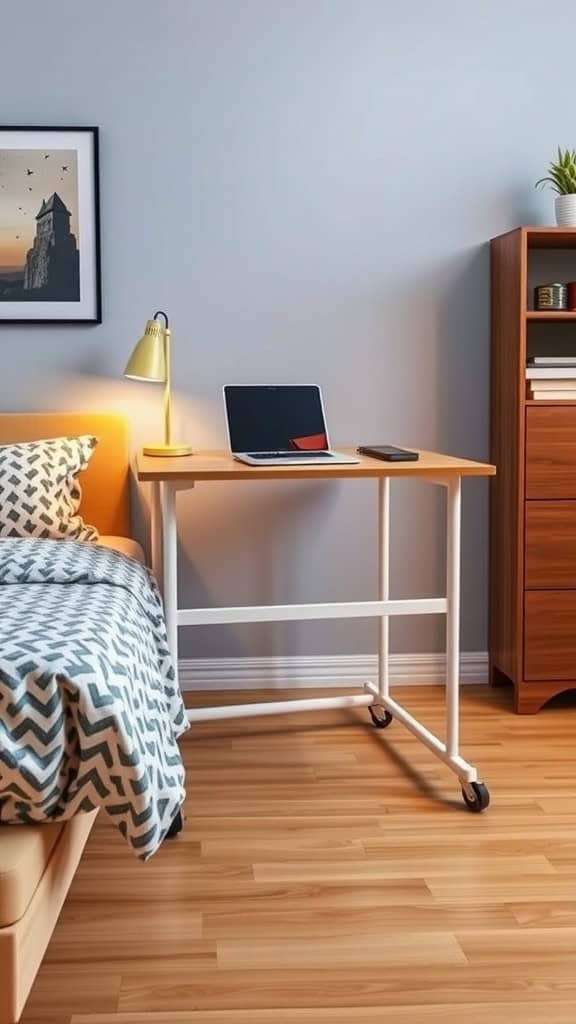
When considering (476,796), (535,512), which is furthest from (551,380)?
(476,796)

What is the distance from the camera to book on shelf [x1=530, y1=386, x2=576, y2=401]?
3.15 meters

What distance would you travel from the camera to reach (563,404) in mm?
3146

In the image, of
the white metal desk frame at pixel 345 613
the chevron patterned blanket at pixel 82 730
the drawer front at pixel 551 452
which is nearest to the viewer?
the chevron patterned blanket at pixel 82 730

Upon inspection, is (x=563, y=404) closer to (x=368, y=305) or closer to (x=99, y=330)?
(x=368, y=305)

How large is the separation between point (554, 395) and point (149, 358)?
3.85ft

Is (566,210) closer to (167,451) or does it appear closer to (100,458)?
(167,451)

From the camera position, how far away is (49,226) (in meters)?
3.26

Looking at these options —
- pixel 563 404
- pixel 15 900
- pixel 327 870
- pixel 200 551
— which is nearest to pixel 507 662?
pixel 563 404

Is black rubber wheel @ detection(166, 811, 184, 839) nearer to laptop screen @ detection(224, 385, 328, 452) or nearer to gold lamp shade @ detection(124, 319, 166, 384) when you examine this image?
laptop screen @ detection(224, 385, 328, 452)

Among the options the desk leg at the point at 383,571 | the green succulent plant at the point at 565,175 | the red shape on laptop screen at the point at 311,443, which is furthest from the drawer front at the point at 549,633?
the green succulent plant at the point at 565,175

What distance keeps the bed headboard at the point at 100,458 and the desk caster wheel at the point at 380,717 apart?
0.93m

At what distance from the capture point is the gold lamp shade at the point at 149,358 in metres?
2.93

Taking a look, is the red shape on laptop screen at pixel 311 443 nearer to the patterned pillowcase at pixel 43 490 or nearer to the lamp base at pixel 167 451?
the lamp base at pixel 167 451

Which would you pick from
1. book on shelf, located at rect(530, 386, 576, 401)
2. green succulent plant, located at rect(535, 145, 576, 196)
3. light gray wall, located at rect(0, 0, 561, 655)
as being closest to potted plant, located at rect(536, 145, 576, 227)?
green succulent plant, located at rect(535, 145, 576, 196)
